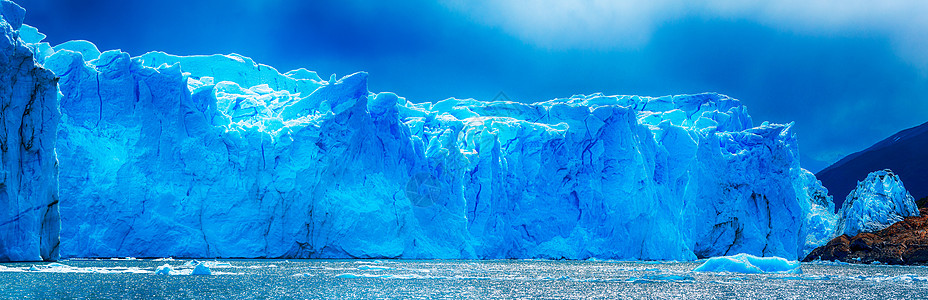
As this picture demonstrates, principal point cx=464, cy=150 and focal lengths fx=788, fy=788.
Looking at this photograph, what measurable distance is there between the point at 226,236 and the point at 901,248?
138 feet

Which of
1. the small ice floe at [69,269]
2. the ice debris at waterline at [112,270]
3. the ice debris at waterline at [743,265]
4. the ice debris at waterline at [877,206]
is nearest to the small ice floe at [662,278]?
the ice debris at waterline at [743,265]

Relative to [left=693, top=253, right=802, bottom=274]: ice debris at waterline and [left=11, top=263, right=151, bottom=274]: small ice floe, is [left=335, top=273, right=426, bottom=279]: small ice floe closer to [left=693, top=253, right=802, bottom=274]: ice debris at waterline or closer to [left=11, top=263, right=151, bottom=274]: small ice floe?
[left=11, top=263, right=151, bottom=274]: small ice floe

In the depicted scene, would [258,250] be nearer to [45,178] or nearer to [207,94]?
[207,94]

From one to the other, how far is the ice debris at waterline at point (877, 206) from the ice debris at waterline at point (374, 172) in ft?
13.9

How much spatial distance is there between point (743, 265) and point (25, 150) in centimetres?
2855

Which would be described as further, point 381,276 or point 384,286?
point 381,276

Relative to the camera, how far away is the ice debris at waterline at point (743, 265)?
34.5 meters

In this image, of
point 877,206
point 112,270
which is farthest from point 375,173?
point 877,206

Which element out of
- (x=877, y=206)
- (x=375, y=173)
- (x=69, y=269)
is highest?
(x=877, y=206)

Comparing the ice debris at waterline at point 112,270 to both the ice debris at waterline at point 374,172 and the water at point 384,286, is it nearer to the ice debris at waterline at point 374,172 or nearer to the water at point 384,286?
the water at point 384,286

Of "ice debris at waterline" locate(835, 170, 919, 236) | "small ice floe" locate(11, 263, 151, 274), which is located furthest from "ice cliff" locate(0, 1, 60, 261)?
"ice debris at waterline" locate(835, 170, 919, 236)

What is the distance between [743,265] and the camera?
113 ft

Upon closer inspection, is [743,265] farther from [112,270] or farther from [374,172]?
[112,270]

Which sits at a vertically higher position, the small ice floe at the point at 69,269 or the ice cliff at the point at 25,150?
the ice cliff at the point at 25,150
